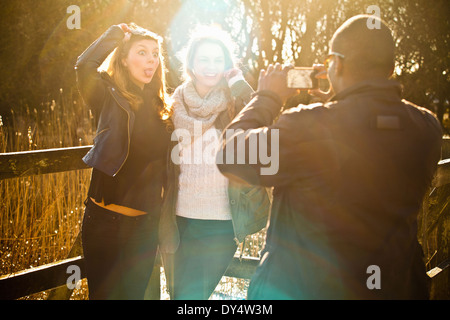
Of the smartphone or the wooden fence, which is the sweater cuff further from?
the wooden fence

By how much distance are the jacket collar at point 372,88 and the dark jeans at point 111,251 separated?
1300 mm

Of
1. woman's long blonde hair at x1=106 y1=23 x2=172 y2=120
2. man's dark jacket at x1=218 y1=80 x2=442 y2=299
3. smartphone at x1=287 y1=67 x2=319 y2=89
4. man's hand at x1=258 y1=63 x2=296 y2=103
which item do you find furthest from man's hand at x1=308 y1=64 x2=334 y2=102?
woman's long blonde hair at x1=106 y1=23 x2=172 y2=120

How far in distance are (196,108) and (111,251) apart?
94cm

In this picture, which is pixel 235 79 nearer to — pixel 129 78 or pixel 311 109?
pixel 129 78

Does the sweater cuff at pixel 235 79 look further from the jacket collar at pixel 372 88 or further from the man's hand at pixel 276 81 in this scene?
the jacket collar at pixel 372 88

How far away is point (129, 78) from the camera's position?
2.53 meters

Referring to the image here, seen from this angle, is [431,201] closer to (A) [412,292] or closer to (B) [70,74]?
(A) [412,292]

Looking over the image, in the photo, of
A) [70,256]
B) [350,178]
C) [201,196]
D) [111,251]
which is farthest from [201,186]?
[350,178]

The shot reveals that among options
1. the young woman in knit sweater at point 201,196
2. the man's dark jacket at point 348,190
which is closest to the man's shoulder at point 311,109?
the man's dark jacket at point 348,190

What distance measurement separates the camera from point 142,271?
2398 millimetres

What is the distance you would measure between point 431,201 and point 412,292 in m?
1.30

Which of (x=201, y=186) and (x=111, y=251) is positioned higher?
(x=201, y=186)
